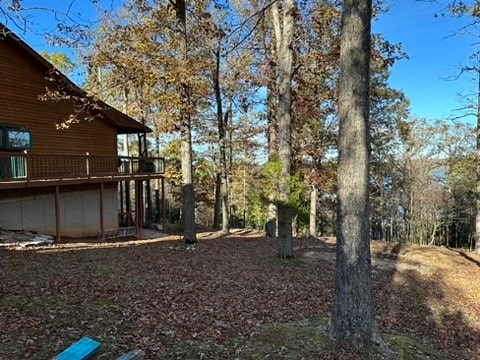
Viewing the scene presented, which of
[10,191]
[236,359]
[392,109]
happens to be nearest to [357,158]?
[236,359]

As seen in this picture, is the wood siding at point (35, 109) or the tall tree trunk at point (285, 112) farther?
the wood siding at point (35, 109)

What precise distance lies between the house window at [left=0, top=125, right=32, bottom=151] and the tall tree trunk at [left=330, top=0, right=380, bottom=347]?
12.9 metres

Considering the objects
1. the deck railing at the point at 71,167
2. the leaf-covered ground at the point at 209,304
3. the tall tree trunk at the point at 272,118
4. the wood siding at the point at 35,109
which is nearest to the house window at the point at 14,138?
the wood siding at the point at 35,109

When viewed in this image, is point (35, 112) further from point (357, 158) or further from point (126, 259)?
point (357, 158)

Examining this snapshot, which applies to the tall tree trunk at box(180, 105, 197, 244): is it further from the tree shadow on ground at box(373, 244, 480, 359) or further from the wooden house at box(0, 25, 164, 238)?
the tree shadow on ground at box(373, 244, 480, 359)

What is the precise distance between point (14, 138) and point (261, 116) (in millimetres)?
11254

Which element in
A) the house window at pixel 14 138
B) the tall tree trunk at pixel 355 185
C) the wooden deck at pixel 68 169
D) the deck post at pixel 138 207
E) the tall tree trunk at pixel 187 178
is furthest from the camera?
the deck post at pixel 138 207

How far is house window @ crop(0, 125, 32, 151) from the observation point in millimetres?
13447

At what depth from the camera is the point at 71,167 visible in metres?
15.7

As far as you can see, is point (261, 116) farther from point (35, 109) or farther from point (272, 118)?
point (35, 109)

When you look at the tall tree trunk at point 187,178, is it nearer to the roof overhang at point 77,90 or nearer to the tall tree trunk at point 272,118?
the roof overhang at point 77,90

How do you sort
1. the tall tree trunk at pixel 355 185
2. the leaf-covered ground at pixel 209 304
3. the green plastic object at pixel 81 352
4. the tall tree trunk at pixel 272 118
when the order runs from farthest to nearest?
1. the tall tree trunk at pixel 272 118
2. the tall tree trunk at pixel 355 185
3. the leaf-covered ground at pixel 209 304
4. the green plastic object at pixel 81 352

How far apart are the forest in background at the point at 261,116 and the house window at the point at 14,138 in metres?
1.82

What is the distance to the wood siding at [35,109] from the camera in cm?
1367
